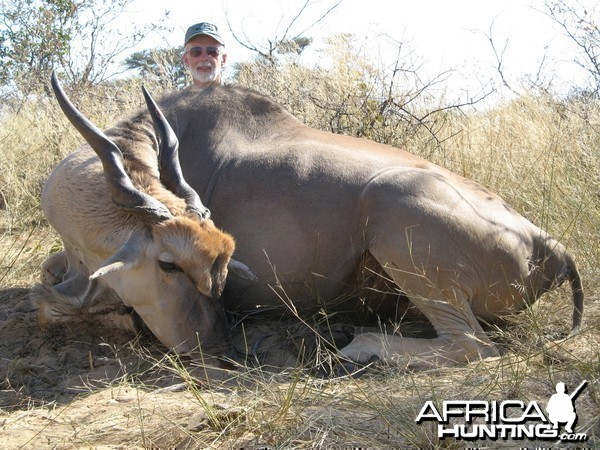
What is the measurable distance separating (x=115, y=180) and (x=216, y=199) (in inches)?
34.3

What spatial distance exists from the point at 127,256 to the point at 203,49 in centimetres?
372

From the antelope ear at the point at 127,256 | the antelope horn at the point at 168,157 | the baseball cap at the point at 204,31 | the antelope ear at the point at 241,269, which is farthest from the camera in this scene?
the baseball cap at the point at 204,31

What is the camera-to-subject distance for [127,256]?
13.7 ft

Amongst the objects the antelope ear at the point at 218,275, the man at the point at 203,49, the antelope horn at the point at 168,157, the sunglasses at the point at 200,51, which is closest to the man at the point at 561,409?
the antelope ear at the point at 218,275

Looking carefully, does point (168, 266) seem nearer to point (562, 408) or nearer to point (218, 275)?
point (218, 275)

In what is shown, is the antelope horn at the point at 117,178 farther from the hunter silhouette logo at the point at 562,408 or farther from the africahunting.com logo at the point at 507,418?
the hunter silhouette logo at the point at 562,408

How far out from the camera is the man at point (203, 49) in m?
7.40

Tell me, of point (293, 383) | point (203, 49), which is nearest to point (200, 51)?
point (203, 49)

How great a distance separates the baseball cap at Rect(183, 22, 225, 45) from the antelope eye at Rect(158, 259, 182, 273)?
147 inches

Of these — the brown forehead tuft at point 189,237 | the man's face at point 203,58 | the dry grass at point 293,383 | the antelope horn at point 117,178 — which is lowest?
the dry grass at point 293,383

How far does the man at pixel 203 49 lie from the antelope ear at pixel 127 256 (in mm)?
3434

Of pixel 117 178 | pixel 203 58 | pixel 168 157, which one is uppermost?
pixel 203 58

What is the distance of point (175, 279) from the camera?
13.8 feet

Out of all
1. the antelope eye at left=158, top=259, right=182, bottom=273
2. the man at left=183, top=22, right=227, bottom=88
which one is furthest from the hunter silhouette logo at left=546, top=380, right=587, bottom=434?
the man at left=183, top=22, right=227, bottom=88
